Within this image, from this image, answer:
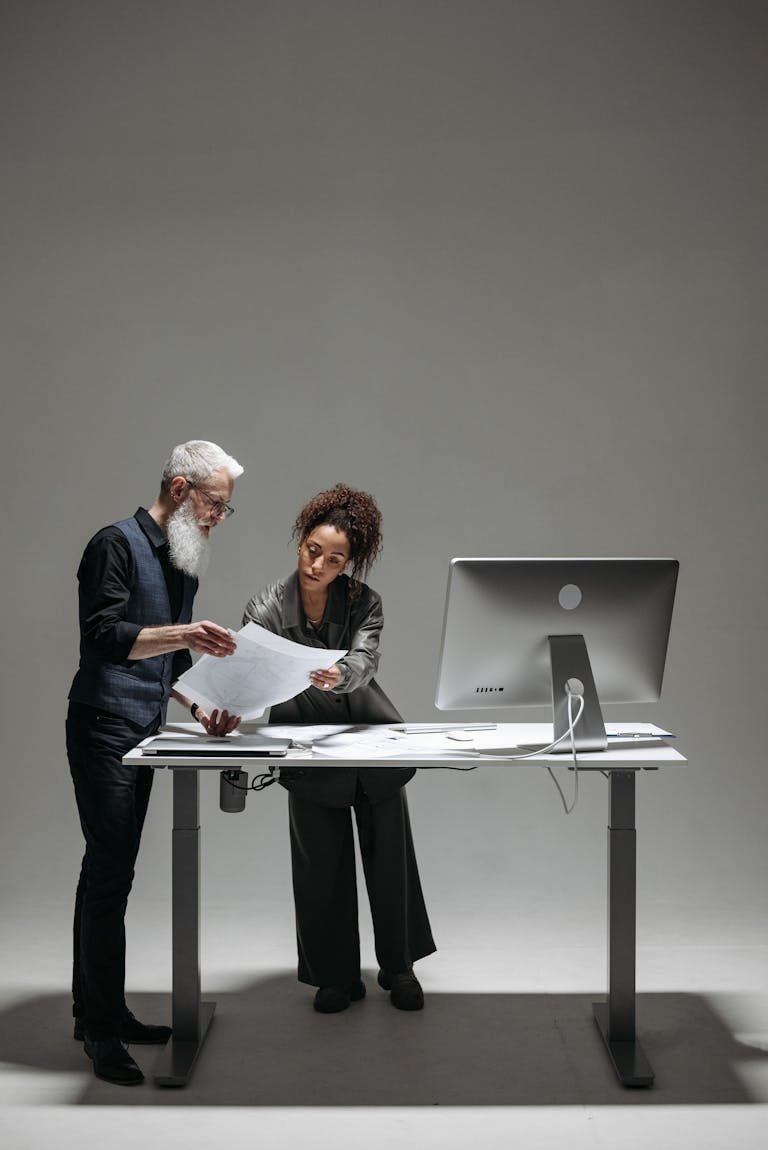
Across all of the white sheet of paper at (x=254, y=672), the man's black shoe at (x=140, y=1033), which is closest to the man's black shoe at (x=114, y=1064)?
the man's black shoe at (x=140, y=1033)

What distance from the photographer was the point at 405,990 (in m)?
3.70

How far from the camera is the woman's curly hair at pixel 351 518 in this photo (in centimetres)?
367

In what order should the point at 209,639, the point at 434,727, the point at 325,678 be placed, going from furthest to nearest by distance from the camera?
the point at 434,727 → the point at 325,678 → the point at 209,639

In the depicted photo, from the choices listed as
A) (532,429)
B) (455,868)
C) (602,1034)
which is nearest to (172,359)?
(532,429)

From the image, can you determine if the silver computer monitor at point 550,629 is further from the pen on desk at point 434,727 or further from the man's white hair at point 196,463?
the man's white hair at point 196,463

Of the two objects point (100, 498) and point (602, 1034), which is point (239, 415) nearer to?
point (100, 498)

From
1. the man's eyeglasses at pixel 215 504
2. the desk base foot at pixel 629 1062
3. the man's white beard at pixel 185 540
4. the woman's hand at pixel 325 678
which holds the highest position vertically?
the man's eyeglasses at pixel 215 504

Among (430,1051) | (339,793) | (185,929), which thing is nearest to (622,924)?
(430,1051)

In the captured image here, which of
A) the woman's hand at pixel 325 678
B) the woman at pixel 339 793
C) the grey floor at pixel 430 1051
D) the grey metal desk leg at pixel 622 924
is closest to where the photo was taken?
the grey floor at pixel 430 1051

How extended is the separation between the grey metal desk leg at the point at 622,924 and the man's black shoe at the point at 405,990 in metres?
0.61

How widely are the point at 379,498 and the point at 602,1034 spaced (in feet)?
7.72

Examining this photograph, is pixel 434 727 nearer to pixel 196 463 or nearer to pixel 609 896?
pixel 609 896

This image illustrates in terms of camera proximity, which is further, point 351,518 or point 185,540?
point 351,518

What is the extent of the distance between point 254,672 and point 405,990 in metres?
1.22
